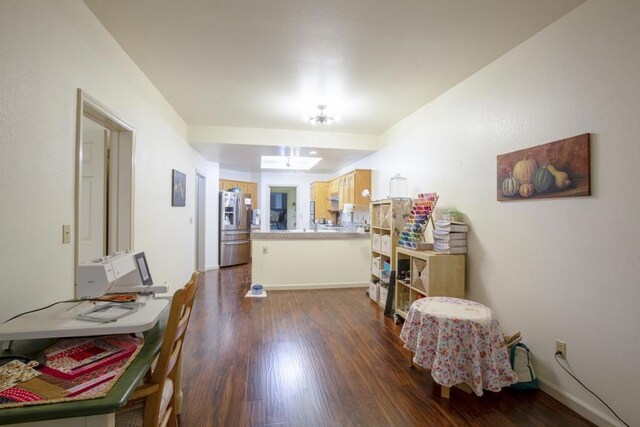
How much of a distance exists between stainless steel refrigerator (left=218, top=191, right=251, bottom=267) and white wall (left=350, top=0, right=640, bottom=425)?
508 centimetres

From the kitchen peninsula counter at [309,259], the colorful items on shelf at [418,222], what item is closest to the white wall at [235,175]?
the kitchen peninsula counter at [309,259]

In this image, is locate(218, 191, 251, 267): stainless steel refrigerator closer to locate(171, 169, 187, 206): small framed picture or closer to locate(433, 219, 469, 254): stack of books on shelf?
locate(171, 169, 187, 206): small framed picture

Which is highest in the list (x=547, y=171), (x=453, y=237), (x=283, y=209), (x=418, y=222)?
(x=547, y=171)

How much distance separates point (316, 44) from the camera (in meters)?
2.35

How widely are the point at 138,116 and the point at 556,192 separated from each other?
3.54 m

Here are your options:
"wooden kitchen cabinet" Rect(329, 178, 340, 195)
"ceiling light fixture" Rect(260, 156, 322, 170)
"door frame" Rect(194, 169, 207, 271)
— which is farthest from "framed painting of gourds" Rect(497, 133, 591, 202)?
"door frame" Rect(194, 169, 207, 271)

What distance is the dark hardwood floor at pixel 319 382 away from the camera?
5.90 ft

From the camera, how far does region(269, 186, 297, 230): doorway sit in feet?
31.9

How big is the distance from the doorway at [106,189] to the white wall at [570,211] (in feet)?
10.5

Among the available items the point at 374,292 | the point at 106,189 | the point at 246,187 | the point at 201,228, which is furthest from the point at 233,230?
the point at 106,189

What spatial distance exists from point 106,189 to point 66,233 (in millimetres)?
1020

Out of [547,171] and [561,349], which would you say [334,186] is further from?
[561,349]

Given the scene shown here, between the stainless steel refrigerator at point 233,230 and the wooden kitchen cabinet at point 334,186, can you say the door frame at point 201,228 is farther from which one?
the wooden kitchen cabinet at point 334,186

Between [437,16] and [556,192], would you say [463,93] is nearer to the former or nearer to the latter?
[437,16]
